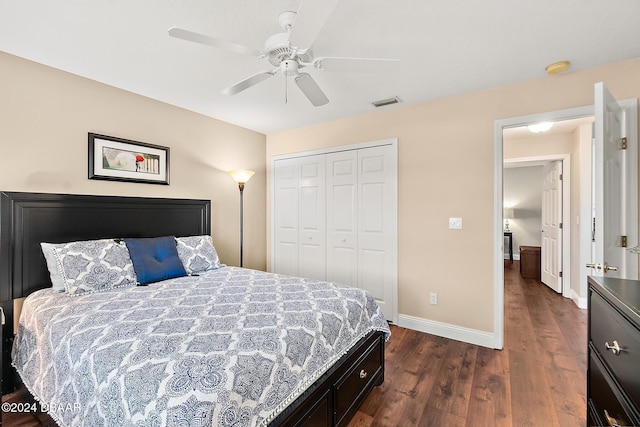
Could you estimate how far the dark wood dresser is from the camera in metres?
0.87

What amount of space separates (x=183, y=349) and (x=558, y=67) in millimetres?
3167

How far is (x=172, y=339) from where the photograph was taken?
4.44 feet

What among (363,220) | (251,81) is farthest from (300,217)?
(251,81)

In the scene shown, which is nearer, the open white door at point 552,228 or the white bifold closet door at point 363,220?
the white bifold closet door at point 363,220

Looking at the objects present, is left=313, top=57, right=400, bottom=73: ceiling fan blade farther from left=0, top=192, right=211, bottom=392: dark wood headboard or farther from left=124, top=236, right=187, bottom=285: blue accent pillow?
left=0, top=192, right=211, bottom=392: dark wood headboard

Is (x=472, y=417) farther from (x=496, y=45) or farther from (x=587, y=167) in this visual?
(x=587, y=167)

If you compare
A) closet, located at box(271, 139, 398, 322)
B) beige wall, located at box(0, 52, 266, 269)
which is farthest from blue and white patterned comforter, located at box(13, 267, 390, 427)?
closet, located at box(271, 139, 398, 322)

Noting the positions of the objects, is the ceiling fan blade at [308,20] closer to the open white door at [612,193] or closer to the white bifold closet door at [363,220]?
the open white door at [612,193]

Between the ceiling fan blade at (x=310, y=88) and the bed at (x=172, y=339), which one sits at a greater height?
the ceiling fan blade at (x=310, y=88)

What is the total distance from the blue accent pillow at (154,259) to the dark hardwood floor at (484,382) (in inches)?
41.4

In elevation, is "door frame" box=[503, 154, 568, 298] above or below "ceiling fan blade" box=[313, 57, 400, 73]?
below

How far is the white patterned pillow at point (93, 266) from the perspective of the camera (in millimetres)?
2096

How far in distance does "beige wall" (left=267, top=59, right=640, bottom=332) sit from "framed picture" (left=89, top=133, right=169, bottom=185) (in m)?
2.36

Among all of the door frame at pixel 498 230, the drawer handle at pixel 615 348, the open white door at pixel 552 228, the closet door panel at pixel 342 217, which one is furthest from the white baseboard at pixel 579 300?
the drawer handle at pixel 615 348
